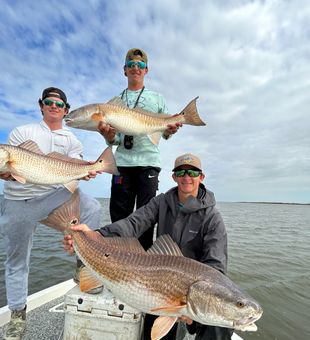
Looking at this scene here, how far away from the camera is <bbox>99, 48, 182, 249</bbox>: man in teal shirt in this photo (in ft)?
16.4

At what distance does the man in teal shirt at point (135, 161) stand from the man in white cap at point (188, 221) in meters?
0.66

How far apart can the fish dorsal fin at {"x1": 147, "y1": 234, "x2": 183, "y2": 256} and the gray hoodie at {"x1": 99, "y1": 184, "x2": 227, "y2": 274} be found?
0.70 m

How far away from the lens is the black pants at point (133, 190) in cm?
502

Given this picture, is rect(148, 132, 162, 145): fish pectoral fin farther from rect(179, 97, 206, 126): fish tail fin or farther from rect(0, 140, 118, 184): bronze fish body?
rect(0, 140, 118, 184): bronze fish body

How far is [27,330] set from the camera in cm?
477

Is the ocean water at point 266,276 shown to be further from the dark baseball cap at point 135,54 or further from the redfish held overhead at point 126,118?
the dark baseball cap at point 135,54

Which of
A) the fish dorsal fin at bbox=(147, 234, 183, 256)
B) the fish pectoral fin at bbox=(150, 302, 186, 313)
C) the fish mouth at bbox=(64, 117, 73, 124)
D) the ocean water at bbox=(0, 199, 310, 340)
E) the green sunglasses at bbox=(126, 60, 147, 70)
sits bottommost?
the ocean water at bbox=(0, 199, 310, 340)

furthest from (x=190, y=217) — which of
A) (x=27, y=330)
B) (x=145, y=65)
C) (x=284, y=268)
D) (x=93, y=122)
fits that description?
(x=284, y=268)

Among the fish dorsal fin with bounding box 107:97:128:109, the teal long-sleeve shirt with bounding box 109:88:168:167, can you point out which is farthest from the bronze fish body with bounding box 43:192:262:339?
the fish dorsal fin with bounding box 107:97:128:109

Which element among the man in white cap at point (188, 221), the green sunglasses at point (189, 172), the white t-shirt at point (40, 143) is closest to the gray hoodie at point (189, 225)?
the man in white cap at point (188, 221)

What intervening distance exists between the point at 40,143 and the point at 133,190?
174 centimetres

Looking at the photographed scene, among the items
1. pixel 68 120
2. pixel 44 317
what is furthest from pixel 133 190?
Result: pixel 44 317

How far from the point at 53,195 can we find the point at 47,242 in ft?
45.9

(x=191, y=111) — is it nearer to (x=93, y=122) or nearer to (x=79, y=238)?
(x=93, y=122)
